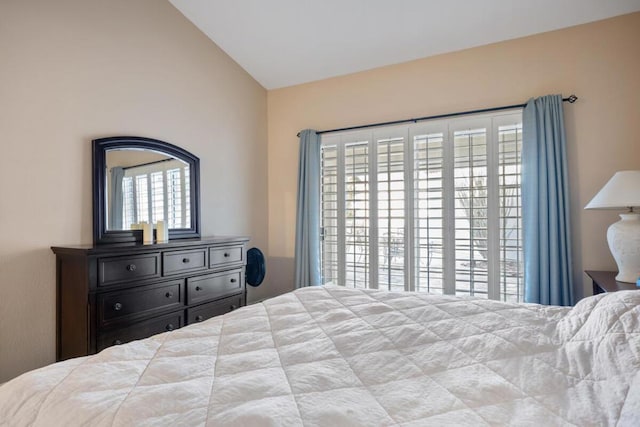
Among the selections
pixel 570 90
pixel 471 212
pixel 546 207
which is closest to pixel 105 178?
pixel 471 212

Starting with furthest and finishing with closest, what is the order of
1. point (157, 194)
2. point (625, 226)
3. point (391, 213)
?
point (391, 213)
point (157, 194)
point (625, 226)

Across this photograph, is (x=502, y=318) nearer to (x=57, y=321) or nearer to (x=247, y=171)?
(x=57, y=321)

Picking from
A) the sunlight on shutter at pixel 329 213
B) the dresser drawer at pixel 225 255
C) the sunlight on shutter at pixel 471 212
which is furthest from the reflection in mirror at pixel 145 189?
the sunlight on shutter at pixel 471 212

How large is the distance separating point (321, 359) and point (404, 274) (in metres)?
2.30

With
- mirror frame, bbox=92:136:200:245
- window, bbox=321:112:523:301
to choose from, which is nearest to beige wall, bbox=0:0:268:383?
mirror frame, bbox=92:136:200:245

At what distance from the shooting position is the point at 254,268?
3.40 meters

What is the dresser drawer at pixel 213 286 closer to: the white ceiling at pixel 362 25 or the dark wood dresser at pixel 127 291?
the dark wood dresser at pixel 127 291

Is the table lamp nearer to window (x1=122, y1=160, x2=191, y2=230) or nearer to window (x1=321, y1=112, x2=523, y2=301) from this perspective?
window (x1=321, y1=112, x2=523, y2=301)

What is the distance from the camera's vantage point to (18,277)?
197 cm

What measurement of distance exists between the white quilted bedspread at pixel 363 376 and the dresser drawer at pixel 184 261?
117 centimetres

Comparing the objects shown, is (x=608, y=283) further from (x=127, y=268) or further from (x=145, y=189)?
(x=145, y=189)

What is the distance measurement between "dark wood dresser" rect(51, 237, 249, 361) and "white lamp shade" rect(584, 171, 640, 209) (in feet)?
8.73

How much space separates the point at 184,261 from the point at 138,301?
15.7 inches

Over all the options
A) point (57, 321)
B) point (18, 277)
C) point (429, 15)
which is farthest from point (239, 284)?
point (429, 15)
